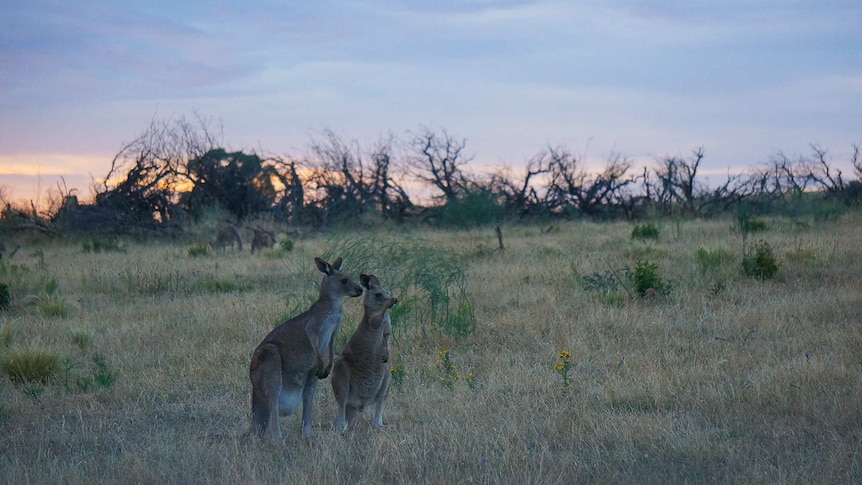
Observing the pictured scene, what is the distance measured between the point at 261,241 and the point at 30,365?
14830mm

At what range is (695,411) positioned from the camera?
6.48 metres

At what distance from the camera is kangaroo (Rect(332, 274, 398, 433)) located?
6344mm

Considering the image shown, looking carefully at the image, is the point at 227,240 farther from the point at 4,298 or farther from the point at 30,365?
the point at 30,365

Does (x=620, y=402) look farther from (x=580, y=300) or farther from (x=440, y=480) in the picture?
(x=580, y=300)

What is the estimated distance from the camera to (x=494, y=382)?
762cm

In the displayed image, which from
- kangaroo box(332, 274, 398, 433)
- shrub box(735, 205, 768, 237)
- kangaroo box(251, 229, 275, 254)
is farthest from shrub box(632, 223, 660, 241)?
kangaroo box(332, 274, 398, 433)

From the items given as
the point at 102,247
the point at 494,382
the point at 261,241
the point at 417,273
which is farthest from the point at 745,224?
the point at 102,247

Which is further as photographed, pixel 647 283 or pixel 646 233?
pixel 646 233

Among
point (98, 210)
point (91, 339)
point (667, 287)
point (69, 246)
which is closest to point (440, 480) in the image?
point (91, 339)

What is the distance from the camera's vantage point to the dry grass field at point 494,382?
5406 mm

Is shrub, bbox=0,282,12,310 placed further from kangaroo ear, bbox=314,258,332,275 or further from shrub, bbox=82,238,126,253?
shrub, bbox=82,238,126,253

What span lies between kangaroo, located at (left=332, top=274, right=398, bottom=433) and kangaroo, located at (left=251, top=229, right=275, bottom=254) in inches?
622

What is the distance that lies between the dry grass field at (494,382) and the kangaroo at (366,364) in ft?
0.66

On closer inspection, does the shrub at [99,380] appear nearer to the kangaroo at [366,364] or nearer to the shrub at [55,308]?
the kangaroo at [366,364]
